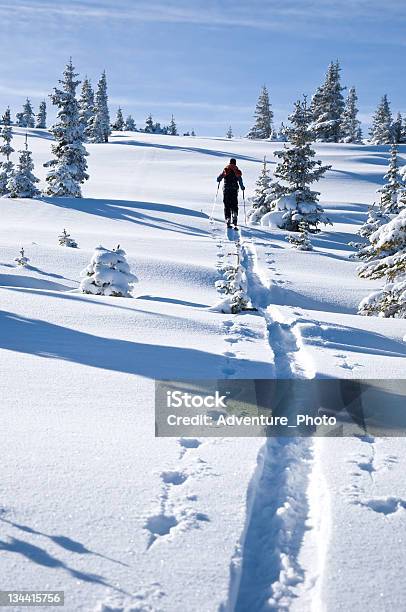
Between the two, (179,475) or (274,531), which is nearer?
(274,531)

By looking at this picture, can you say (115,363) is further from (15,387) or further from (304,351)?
(304,351)

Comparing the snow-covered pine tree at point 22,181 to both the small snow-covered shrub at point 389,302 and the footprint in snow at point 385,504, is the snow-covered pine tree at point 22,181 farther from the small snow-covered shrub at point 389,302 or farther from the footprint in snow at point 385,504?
the footprint in snow at point 385,504

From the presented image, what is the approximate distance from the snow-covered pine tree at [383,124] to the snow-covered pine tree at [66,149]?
54.0m

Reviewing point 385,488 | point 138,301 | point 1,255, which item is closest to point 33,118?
point 1,255

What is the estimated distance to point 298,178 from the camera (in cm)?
2322

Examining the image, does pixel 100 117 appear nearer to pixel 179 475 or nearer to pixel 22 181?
pixel 22 181

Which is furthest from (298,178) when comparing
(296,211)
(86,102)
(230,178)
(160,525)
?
(86,102)

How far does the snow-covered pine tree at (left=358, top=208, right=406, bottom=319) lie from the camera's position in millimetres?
9742

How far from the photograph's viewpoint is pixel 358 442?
15.0 feet

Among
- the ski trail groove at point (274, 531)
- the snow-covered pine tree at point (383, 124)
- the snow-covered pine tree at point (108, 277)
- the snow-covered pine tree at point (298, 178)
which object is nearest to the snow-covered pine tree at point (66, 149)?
the snow-covered pine tree at point (298, 178)

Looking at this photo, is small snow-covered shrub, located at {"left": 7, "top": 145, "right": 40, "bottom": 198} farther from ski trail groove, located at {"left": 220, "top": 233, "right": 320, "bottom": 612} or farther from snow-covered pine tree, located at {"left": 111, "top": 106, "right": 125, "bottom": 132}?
snow-covered pine tree, located at {"left": 111, "top": 106, "right": 125, "bottom": 132}

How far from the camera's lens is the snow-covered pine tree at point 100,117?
77562mm

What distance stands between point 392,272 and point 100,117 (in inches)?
3000

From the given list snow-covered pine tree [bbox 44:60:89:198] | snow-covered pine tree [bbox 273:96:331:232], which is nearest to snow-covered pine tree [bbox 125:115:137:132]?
snow-covered pine tree [bbox 44:60:89:198]
